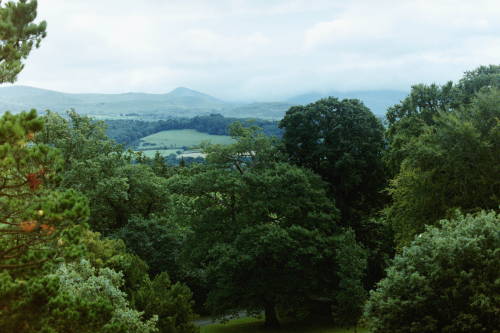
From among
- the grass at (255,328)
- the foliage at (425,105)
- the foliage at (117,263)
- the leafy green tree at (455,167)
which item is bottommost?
the grass at (255,328)

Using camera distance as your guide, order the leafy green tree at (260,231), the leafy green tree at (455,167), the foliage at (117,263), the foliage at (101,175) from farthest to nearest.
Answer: the foliage at (101,175) → the leafy green tree at (260,231) → the leafy green tree at (455,167) → the foliage at (117,263)

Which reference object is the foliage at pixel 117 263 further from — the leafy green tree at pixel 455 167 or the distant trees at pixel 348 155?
the leafy green tree at pixel 455 167

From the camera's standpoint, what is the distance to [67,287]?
2014 centimetres

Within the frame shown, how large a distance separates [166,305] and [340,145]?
16422mm

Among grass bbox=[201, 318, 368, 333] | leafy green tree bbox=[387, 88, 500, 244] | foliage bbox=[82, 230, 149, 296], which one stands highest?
leafy green tree bbox=[387, 88, 500, 244]

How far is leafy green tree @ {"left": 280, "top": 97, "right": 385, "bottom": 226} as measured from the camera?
35.7 m

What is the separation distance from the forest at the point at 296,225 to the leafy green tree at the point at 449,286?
0.05m

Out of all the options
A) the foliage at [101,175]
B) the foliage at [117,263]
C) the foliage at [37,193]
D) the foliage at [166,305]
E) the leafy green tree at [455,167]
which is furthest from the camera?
the foliage at [101,175]

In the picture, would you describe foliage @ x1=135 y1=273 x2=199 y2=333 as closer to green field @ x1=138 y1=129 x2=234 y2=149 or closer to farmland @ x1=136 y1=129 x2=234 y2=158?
farmland @ x1=136 y1=129 x2=234 y2=158

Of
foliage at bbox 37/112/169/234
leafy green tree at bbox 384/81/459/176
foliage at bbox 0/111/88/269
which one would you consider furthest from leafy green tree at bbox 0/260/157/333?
leafy green tree at bbox 384/81/459/176

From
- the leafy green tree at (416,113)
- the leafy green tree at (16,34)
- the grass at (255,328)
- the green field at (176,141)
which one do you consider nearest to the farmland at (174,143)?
the green field at (176,141)

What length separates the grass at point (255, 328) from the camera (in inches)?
1364

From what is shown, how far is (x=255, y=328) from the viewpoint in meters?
37.5

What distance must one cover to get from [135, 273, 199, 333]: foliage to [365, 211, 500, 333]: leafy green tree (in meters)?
10.2
